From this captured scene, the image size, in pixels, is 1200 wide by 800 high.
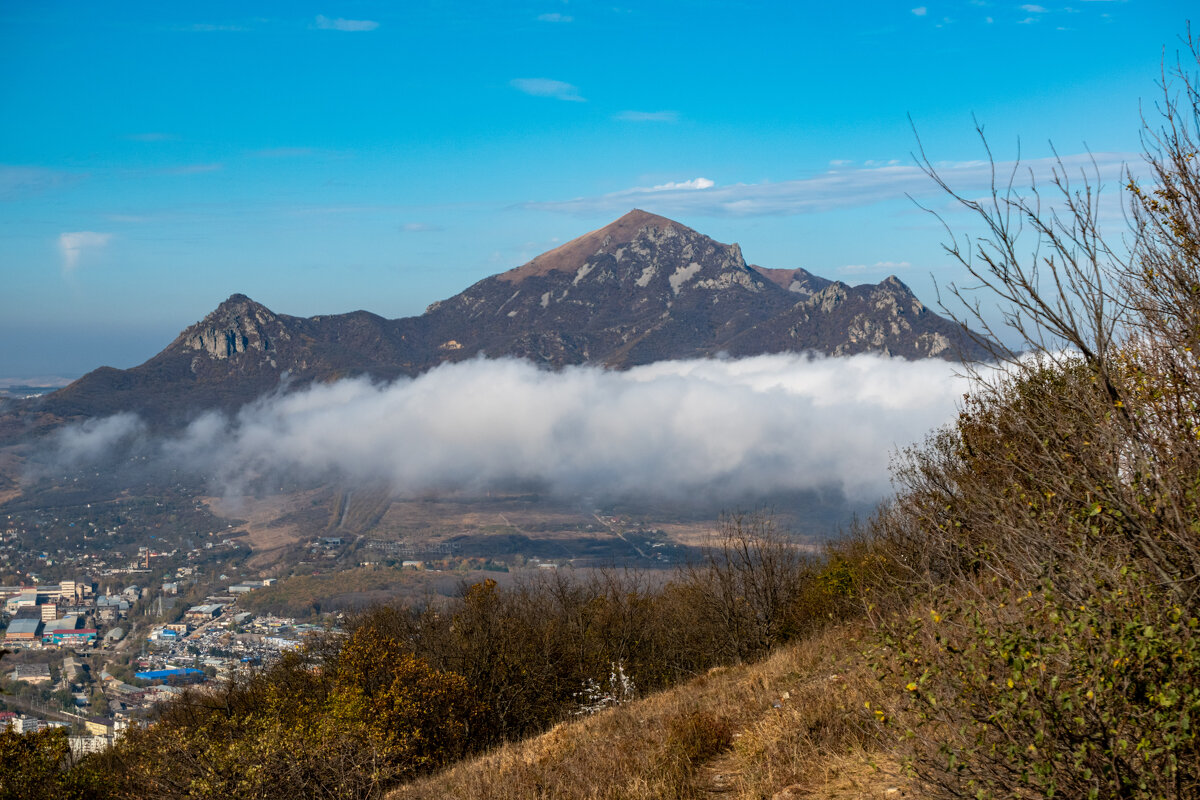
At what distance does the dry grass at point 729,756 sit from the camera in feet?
28.9

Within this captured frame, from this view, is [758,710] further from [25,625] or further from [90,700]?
[25,625]

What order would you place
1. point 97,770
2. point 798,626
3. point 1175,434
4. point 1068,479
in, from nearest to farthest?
point 1175,434 → point 1068,479 → point 97,770 → point 798,626

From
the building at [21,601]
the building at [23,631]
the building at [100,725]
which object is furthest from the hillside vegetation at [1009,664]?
the building at [21,601]

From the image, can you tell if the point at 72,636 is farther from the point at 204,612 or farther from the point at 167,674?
the point at 167,674

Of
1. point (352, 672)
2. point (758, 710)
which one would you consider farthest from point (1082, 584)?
point (352, 672)

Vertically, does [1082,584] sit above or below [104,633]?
above

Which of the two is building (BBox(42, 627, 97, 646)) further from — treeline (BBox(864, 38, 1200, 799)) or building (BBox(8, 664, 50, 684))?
treeline (BBox(864, 38, 1200, 799))

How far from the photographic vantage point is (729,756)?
1103 cm

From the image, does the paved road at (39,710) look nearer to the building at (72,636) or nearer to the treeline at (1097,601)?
the building at (72,636)

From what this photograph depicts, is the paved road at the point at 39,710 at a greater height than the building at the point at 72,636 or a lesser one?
greater

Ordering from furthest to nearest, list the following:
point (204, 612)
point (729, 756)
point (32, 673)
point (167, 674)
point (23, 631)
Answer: point (204, 612), point (23, 631), point (32, 673), point (167, 674), point (729, 756)

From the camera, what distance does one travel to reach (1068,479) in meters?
5.88

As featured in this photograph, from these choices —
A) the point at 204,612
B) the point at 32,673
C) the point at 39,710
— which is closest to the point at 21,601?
the point at 204,612

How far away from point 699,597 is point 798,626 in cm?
840
